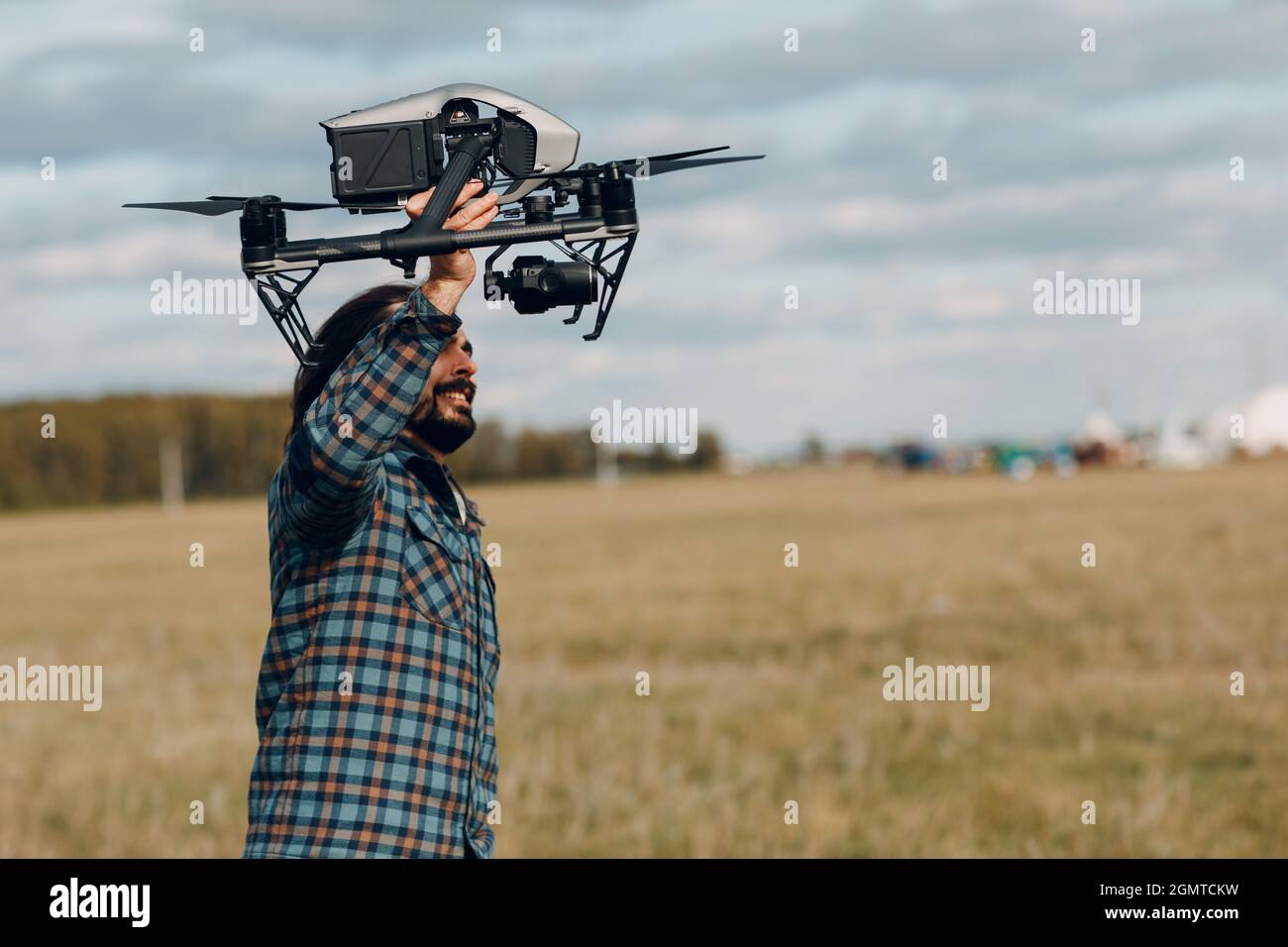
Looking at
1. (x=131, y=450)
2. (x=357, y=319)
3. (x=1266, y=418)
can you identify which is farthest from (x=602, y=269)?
(x=1266, y=418)

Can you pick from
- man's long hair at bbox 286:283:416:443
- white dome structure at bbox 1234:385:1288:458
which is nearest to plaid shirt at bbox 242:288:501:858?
man's long hair at bbox 286:283:416:443

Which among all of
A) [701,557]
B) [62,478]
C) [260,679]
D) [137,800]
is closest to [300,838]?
[260,679]

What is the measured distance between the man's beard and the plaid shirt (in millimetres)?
198

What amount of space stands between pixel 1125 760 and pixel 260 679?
11.9 meters

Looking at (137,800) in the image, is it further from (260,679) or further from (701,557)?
(701,557)

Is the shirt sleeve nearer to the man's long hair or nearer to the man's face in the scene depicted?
the man's face

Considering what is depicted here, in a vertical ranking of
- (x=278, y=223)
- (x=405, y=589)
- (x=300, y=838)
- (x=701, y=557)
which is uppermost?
(x=278, y=223)

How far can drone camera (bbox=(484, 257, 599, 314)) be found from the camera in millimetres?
2637

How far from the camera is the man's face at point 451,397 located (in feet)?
12.2

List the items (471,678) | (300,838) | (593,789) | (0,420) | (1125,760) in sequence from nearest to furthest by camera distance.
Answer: (300,838) → (471,678) → (593,789) → (1125,760) → (0,420)

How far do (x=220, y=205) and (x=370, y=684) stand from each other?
5.25 feet

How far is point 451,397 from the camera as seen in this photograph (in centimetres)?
379

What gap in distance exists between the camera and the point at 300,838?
3805 mm

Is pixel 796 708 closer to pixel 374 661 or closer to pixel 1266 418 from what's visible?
pixel 374 661
